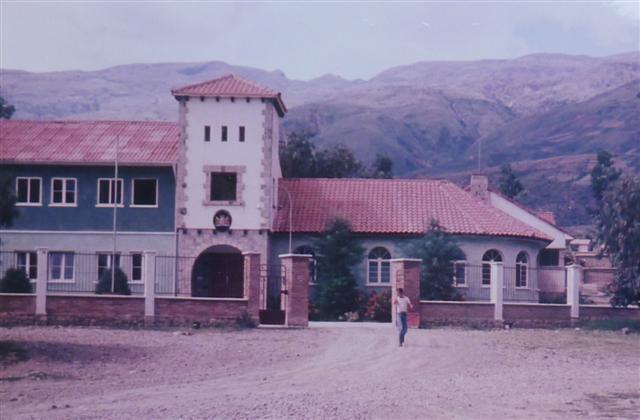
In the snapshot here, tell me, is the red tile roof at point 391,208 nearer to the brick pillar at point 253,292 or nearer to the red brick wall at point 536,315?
the red brick wall at point 536,315

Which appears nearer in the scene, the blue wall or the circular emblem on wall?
the circular emblem on wall

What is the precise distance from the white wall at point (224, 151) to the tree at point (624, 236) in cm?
1417

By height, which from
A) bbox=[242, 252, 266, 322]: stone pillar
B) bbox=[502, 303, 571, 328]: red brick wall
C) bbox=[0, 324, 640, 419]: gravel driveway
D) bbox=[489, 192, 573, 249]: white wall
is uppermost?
bbox=[489, 192, 573, 249]: white wall

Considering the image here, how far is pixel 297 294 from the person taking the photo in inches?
1177

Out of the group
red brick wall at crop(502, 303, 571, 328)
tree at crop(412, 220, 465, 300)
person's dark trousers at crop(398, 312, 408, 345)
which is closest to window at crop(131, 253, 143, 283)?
tree at crop(412, 220, 465, 300)

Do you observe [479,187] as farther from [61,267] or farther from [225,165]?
[61,267]

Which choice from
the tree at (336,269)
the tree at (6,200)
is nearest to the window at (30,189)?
the tree at (336,269)

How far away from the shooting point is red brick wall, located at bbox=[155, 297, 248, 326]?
29578mm

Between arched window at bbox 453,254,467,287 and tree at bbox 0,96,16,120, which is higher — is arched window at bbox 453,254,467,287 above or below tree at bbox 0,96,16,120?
below

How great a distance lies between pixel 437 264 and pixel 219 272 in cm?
1019

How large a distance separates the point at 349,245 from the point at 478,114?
163459mm

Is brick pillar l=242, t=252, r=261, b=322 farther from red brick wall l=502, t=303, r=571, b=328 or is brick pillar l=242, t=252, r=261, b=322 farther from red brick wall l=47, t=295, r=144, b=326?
red brick wall l=502, t=303, r=571, b=328

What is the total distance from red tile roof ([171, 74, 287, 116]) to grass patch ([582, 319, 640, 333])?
1589cm

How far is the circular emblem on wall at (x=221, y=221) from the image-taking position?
40781 mm
